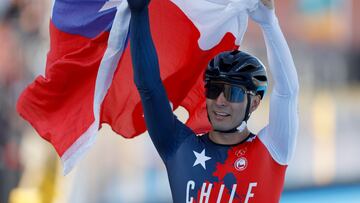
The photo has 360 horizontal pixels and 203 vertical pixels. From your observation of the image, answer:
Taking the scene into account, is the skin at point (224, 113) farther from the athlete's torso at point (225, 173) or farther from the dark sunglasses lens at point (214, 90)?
the athlete's torso at point (225, 173)

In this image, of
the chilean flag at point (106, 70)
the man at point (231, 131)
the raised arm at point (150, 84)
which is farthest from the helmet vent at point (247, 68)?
the chilean flag at point (106, 70)

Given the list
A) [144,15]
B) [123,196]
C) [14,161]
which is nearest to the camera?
[144,15]

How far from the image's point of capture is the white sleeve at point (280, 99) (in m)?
4.38

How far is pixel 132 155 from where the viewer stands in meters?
10.4

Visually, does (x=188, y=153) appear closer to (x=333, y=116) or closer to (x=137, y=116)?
(x=137, y=116)

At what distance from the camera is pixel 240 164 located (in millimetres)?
4520

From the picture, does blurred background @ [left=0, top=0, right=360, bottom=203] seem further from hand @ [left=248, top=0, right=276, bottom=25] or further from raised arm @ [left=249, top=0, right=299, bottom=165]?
hand @ [left=248, top=0, right=276, bottom=25]

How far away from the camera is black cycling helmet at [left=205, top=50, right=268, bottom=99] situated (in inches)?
177

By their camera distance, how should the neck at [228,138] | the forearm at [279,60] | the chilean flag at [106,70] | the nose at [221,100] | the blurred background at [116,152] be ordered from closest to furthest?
1. the forearm at [279,60]
2. the nose at [221,100]
3. the neck at [228,138]
4. the chilean flag at [106,70]
5. the blurred background at [116,152]

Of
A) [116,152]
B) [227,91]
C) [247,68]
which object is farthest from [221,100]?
[116,152]

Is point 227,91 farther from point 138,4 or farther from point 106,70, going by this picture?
point 106,70

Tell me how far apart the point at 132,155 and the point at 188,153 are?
5.90 meters

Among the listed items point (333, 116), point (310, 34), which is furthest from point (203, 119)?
point (310, 34)

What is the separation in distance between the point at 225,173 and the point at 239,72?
434 millimetres
